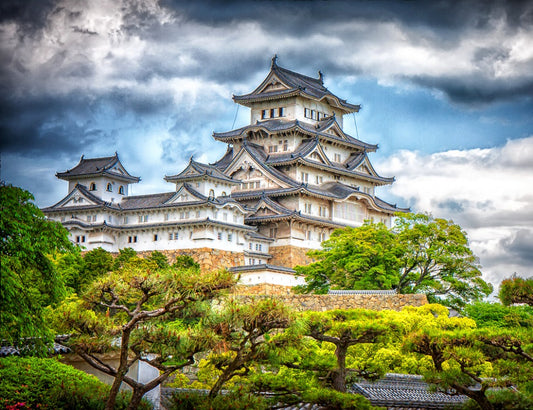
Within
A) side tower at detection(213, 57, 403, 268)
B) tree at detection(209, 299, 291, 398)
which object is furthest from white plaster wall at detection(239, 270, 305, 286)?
tree at detection(209, 299, 291, 398)

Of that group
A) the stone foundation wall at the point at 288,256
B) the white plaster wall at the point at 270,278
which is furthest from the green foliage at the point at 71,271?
the stone foundation wall at the point at 288,256

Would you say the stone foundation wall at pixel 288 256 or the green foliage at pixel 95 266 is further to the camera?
the stone foundation wall at pixel 288 256

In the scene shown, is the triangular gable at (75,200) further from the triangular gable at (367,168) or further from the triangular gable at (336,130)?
the triangular gable at (367,168)

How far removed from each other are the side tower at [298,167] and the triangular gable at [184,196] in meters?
5.39

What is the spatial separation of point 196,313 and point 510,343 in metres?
8.14

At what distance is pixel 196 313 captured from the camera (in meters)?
21.8

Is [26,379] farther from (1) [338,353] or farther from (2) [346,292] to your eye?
(2) [346,292]

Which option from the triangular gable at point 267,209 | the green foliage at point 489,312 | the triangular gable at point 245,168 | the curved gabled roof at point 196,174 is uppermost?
the triangular gable at point 245,168

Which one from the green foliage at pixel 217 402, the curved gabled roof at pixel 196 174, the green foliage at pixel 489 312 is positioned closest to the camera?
the green foliage at pixel 217 402

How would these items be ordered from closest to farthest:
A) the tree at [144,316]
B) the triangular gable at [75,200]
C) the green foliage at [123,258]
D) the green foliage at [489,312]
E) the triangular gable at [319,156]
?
1. the tree at [144,316]
2. the green foliage at [489,312]
3. the green foliage at [123,258]
4. the triangular gable at [75,200]
5. the triangular gable at [319,156]

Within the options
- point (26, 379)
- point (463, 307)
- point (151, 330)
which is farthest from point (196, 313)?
point (463, 307)

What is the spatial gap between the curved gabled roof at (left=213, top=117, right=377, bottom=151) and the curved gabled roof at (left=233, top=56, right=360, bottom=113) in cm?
203

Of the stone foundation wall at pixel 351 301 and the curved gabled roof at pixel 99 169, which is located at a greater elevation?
the curved gabled roof at pixel 99 169

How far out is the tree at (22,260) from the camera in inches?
803
